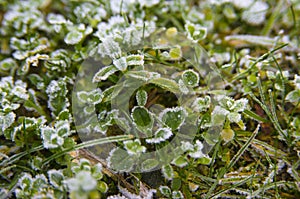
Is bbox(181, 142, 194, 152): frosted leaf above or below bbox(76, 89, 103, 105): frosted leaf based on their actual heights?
below

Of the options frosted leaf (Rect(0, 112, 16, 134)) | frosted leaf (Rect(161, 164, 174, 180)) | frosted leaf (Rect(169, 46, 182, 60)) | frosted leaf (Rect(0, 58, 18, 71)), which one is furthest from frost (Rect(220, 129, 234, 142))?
frosted leaf (Rect(0, 58, 18, 71))

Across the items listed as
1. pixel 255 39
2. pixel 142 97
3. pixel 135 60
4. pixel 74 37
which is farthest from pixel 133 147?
pixel 255 39

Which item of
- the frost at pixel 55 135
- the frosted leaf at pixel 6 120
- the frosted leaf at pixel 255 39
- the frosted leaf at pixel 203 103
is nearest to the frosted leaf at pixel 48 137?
the frost at pixel 55 135

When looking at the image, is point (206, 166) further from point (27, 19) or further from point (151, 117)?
point (27, 19)

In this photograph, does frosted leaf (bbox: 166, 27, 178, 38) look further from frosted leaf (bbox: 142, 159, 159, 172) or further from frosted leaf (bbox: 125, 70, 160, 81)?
frosted leaf (bbox: 142, 159, 159, 172)

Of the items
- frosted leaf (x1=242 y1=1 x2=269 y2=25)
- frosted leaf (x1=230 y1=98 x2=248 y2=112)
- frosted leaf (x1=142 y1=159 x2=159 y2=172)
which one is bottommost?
frosted leaf (x1=142 y1=159 x2=159 y2=172)

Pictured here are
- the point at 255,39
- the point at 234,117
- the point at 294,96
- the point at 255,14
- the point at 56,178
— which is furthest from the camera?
the point at 255,14

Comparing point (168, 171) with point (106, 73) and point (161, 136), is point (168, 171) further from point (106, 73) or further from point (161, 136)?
point (106, 73)
